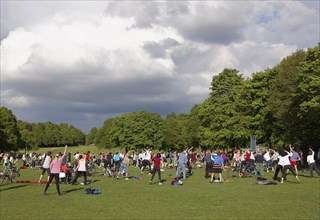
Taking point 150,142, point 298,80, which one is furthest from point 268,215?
point 150,142

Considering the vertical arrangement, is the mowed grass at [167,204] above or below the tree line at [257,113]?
below

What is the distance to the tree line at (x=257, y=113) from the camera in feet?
127

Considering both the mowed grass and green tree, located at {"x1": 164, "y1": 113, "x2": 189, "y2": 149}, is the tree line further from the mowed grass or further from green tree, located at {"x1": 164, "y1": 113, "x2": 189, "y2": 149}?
the mowed grass

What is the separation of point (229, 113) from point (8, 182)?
4381 cm

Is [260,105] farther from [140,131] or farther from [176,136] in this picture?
[176,136]

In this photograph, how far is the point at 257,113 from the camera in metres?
55.2

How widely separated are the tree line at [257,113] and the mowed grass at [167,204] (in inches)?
796

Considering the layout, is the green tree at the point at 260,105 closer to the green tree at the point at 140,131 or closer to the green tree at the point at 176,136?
the green tree at the point at 140,131

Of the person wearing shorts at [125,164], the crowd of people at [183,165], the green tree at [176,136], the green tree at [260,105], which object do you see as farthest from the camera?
the green tree at [176,136]

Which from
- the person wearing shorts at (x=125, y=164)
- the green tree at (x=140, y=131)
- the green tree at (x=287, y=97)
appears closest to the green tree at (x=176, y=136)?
the green tree at (x=140, y=131)

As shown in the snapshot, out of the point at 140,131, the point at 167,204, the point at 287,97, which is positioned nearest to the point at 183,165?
the point at 167,204

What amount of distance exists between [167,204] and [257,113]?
42461 millimetres

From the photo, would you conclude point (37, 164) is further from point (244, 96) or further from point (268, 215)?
point (268, 215)

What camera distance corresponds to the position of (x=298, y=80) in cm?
3994
